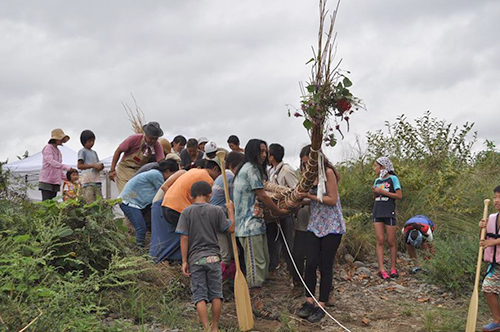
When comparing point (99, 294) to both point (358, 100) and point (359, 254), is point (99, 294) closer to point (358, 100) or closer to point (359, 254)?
point (358, 100)

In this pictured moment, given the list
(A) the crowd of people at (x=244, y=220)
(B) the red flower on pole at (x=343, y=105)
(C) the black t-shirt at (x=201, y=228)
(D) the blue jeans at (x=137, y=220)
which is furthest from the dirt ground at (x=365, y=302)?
(B) the red flower on pole at (x=343, y=105)

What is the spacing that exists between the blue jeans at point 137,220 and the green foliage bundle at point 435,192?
303 cm

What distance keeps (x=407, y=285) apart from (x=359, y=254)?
992 millimetres

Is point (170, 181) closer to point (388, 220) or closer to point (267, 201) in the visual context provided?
point (267, 201)

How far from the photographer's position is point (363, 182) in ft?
31.3

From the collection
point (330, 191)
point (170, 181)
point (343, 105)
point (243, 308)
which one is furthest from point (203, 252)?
point (343, 105)

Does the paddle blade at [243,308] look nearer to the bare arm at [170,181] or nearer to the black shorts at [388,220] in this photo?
the bare arm at [170,181]

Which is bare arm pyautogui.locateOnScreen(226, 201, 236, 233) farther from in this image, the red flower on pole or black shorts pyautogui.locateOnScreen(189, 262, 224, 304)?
the red flower on pole

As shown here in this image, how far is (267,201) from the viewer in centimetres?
568

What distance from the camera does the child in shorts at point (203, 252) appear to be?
5133mm

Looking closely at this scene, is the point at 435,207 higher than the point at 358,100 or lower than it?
lower

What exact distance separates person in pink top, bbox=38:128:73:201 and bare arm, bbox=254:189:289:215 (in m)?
3.95

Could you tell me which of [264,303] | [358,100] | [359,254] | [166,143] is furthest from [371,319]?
[166,143]

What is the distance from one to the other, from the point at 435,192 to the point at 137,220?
17.0 ft
